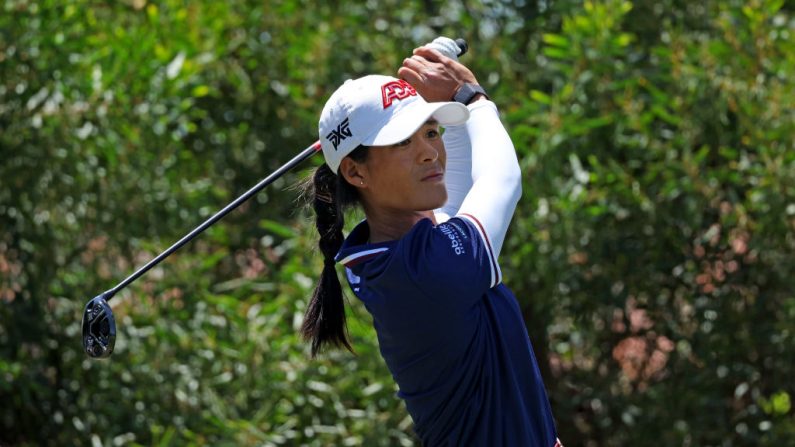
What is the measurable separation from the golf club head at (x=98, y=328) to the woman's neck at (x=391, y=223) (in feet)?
2.12

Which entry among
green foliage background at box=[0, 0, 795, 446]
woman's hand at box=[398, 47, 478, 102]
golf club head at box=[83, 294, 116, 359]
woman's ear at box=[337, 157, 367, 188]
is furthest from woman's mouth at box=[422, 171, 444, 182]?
green foliage background at box=[0, 0, 795, 446]

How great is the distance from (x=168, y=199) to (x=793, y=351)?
2320mm

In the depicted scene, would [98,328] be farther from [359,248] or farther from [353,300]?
[353,300]

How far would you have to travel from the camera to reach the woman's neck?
2.22m

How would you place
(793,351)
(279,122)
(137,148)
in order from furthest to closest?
(279,122) → (137,148) → (793,351)

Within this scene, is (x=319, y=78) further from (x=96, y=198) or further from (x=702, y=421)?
(x=702, y=421)

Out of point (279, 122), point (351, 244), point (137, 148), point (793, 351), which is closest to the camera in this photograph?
point (351, 244)

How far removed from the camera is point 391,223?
2.22m

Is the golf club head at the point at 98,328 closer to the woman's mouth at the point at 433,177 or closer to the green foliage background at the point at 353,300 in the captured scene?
the woman's mouth at the point at 433,177

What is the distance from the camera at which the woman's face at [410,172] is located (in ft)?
7.07

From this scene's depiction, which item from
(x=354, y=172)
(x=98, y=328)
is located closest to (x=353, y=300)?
(x=98, y=328)

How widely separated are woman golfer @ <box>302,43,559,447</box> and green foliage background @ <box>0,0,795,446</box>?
2.10 metres

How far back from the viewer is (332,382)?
15.2 feet

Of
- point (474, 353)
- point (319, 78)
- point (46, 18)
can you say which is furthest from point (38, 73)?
point (474, 353)
